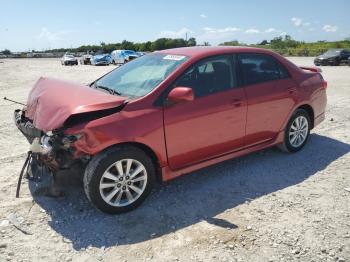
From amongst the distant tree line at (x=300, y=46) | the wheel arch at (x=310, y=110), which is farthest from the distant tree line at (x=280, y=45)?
the wheel arch at (x=310, y=110)

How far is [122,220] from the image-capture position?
3873 mm

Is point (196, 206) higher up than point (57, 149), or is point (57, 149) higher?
point (57, 149)

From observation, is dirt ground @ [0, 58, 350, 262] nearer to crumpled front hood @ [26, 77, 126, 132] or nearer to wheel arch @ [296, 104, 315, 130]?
wheel arch @ [296, 104, 315, 130]

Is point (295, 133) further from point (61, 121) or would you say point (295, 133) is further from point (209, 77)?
point (61, 121)

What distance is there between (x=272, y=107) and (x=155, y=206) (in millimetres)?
2182

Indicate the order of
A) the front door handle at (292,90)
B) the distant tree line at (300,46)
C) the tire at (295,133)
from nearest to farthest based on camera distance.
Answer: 1. the front door handle at (292,90)
2. the tire at (295,133)
3. the distant tree line at (300,46)

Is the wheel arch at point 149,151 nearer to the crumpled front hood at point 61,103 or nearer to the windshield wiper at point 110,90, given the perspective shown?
the crumpled front hood at point 61,103

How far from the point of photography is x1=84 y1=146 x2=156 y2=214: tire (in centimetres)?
369

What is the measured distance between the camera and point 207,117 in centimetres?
432

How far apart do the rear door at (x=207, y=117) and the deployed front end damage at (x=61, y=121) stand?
0.72 m

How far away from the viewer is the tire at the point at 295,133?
550cm

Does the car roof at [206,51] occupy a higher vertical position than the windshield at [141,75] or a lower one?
higher

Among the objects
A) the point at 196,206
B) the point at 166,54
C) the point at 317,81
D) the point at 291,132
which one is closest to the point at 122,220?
the point at 196,206

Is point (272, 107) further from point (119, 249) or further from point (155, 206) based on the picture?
point (119, 249)
